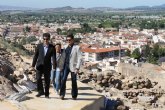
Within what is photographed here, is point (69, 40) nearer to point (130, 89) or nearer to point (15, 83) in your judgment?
point (15, 83)

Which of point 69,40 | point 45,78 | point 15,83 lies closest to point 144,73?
point 15,83

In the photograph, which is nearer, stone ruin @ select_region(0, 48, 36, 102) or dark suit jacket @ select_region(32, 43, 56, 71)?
dark suit jacket @ select_region(32, 43, 56, 71)

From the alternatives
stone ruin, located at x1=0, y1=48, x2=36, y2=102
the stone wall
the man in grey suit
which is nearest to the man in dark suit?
the man in grey suit

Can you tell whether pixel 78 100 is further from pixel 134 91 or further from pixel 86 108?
pixel 134 91

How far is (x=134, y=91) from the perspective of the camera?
569 inches

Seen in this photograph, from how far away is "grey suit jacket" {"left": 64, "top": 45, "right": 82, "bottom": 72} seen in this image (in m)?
8.67

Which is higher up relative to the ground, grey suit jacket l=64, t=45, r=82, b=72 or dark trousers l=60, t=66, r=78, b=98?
grey suit jacket l=64, t=45, r=82, b=72

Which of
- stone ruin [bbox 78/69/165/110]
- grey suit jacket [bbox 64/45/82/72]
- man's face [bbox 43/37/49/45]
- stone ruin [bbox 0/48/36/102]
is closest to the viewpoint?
man's face [bbox 43/37/49/45]

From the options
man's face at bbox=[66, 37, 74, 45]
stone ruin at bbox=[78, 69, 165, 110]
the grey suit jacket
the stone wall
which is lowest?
the stone wall

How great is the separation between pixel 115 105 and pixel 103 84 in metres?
4.41

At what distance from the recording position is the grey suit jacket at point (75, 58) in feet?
28.5

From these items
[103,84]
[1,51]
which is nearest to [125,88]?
[103,84]

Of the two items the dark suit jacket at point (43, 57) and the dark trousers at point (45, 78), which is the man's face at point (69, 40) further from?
the dark trousers at point (45, 78)

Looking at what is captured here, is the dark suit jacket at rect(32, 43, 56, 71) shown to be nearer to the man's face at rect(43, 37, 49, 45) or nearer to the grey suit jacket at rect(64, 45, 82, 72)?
the man's face at rect(43, 37, 49, 45)
